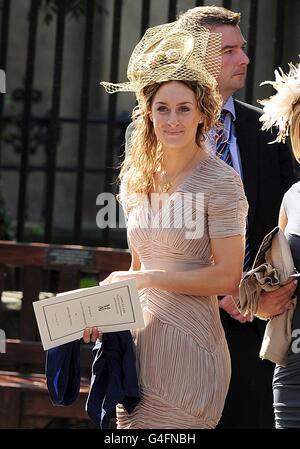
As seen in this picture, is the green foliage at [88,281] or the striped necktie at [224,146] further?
the green foliage at [88,281]

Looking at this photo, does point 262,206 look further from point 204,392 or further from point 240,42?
point 204,392

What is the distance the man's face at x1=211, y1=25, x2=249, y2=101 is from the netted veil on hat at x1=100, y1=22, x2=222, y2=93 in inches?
17.8

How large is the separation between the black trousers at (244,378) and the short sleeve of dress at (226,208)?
102 cm

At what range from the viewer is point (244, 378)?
4.84 metres

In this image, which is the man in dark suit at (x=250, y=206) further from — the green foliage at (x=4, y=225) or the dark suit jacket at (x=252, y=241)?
the green foliage at (x=4, y=225)

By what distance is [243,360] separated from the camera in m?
4.82

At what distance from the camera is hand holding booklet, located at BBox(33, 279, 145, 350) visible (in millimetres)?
3680

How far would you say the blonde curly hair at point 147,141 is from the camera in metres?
3.95

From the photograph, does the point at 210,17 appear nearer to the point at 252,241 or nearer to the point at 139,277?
the point at 252,241

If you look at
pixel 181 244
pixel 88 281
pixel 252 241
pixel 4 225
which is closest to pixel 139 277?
pixel 181 244

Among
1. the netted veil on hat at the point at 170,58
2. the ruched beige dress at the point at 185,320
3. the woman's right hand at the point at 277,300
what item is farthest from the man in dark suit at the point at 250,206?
the ruched beige dress at the point at 185,320

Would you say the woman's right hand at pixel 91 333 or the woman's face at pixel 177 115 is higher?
the woman's face at pixel 177 115
